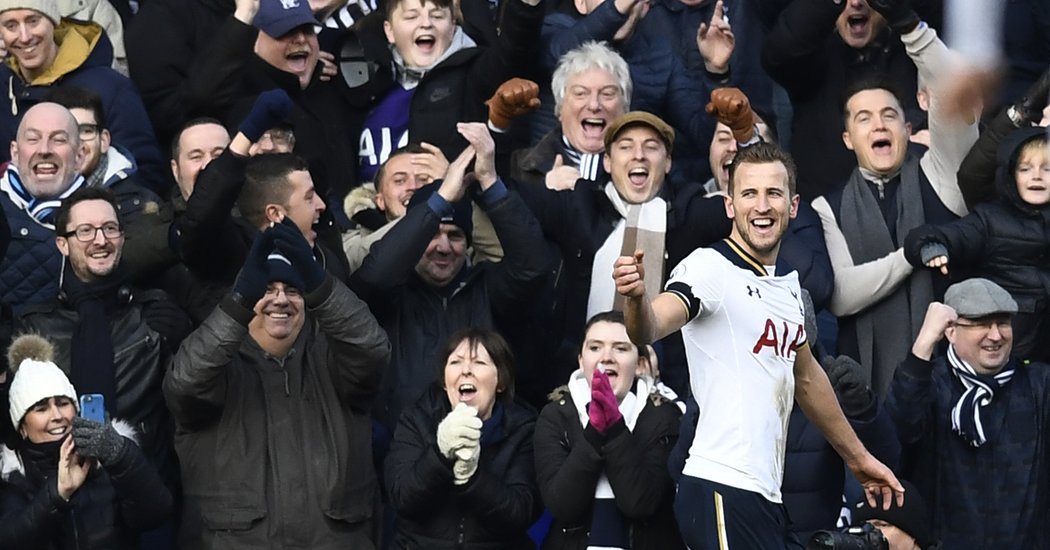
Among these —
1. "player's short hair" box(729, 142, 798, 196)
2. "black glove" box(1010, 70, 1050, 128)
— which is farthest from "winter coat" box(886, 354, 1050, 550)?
"player's short hair" box(729, 142, 798, 196)

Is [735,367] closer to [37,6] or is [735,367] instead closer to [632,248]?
[632,248]

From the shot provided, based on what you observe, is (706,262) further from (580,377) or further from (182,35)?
(182,35)

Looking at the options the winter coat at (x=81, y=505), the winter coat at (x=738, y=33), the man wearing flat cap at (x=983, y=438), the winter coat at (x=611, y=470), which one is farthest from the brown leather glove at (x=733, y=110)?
the winter coat at (x=81, y=505)

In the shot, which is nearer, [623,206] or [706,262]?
[706,262]

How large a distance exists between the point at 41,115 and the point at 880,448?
13.5ft

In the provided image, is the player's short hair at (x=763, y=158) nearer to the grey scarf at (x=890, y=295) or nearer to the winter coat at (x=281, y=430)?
the winter coat at (x=281, y=430)

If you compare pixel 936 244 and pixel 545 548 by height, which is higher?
pixel 936 244

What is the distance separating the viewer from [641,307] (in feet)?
25.5

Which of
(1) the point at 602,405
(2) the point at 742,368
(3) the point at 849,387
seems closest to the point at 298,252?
(1) the point at 602,405

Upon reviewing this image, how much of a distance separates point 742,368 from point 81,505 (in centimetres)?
282

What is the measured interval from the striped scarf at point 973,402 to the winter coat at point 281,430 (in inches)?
105

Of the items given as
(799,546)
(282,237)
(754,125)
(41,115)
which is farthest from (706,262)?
(41,115)

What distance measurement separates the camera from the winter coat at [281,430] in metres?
9.34

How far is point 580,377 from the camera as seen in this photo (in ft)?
32.0
